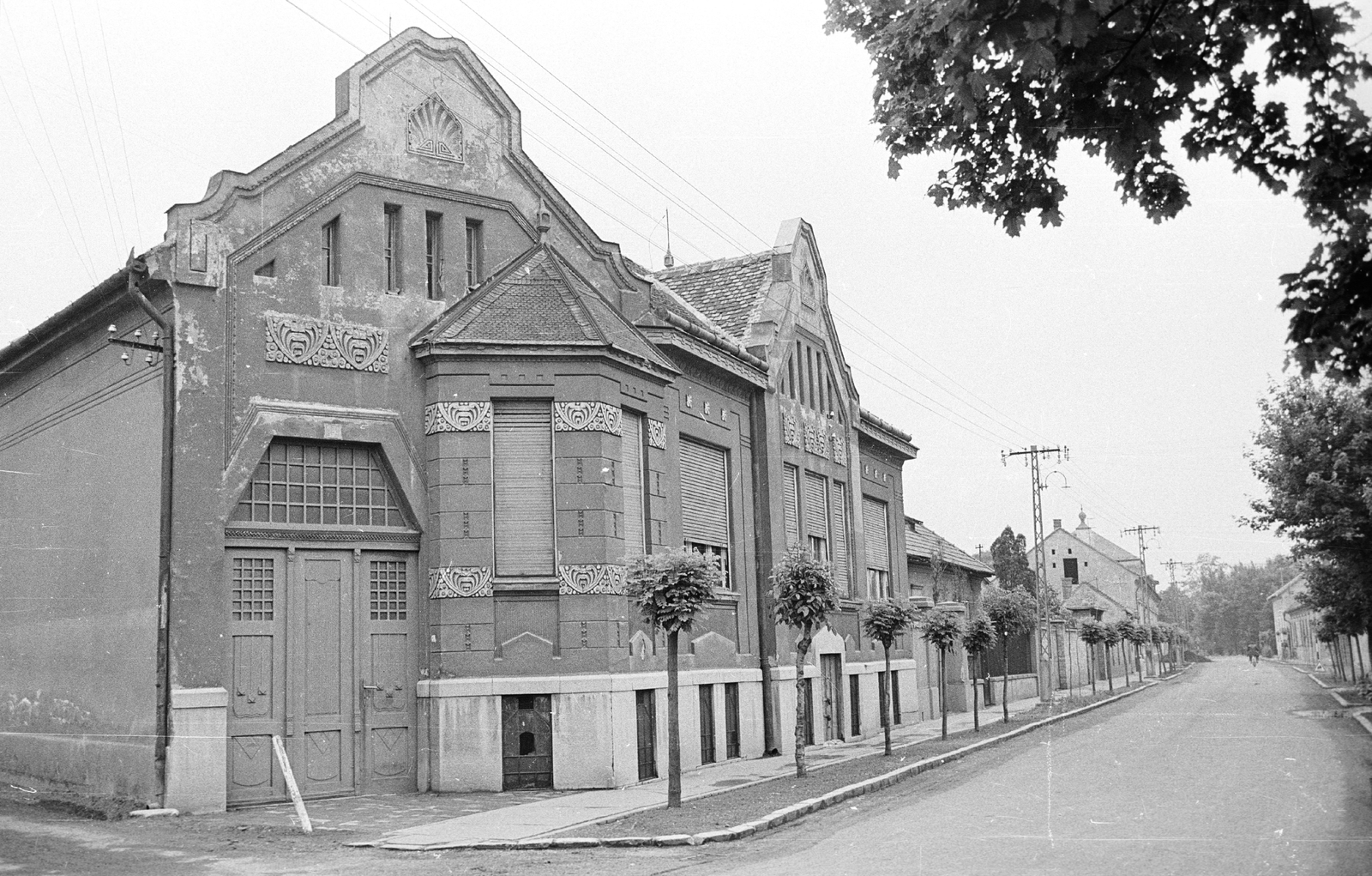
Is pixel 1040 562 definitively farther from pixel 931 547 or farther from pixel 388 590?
pixel 388 590

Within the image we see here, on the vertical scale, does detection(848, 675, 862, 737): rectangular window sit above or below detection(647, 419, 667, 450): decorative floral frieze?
below

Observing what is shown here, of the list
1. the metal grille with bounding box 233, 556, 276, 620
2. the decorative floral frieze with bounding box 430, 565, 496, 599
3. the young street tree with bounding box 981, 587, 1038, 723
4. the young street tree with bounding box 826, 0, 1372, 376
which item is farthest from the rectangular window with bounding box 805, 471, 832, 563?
the young street tree with bounding box 826, 0, 1372, 376

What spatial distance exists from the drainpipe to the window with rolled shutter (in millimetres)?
17740

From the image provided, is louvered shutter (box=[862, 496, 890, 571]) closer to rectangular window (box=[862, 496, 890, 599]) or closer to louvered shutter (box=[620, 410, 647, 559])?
rectangular window (box=[862, 496, 890, 599])

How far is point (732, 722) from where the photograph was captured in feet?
86.4

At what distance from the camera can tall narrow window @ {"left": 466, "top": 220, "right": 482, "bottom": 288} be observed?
22.9m

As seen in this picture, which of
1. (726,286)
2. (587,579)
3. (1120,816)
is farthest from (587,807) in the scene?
(726,286)

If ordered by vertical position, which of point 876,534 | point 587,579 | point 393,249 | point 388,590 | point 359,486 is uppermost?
point 393,249

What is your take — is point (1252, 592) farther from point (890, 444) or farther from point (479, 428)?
point (479, 428)

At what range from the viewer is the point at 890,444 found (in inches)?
1563

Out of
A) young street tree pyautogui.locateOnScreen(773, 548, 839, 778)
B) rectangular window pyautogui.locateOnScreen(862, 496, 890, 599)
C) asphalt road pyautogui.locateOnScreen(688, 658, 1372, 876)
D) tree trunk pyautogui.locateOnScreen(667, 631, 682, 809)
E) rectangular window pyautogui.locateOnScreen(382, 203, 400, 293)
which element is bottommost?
asphalt road pyautogui.locateOnScreen(688, 658, 1372, 876)

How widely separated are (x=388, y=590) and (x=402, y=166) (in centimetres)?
768

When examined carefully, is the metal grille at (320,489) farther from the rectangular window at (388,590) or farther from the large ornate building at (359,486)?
the rectangular window at (388,590)

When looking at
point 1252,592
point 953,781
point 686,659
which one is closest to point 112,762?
point 686,659
